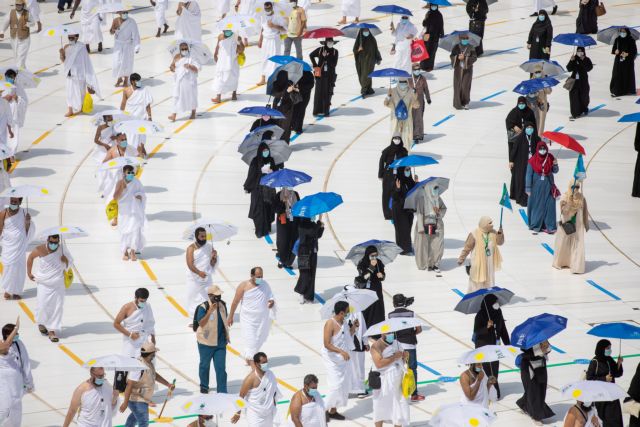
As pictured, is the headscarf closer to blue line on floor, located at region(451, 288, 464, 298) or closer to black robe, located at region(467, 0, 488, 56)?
blue line on floor, located at region(451, 288, 464, 298)

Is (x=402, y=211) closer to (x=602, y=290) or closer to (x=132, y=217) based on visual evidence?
(x=602, y=290)

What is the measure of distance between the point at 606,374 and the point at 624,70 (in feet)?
58.6

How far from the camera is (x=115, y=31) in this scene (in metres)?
33.0

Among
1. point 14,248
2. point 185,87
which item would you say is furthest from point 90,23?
point 14,248

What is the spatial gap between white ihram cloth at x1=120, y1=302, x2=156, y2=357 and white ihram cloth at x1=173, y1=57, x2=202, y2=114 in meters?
12.3

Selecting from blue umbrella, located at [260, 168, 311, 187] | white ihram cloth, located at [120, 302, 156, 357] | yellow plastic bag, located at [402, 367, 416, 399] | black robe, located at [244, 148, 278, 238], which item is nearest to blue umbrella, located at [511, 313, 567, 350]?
yellow plastic bag, located at [402, 367, 416, 399]

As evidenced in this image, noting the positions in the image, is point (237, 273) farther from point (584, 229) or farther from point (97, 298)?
point (584, 229)

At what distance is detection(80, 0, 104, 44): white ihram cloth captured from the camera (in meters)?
35.7

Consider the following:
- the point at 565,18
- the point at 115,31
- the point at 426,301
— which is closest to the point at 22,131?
the point at 115,31

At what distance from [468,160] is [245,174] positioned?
17.1ft

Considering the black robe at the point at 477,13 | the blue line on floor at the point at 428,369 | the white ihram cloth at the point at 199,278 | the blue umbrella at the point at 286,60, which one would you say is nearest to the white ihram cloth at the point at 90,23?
the blue umbrella at the point at 286,60

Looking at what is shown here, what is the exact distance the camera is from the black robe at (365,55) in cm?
3284

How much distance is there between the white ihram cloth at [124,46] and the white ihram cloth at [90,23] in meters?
2.78

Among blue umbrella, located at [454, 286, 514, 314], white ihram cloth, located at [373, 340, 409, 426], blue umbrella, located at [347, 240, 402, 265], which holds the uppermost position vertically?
blue umbrella, located at [347, 240, 402, 265]
